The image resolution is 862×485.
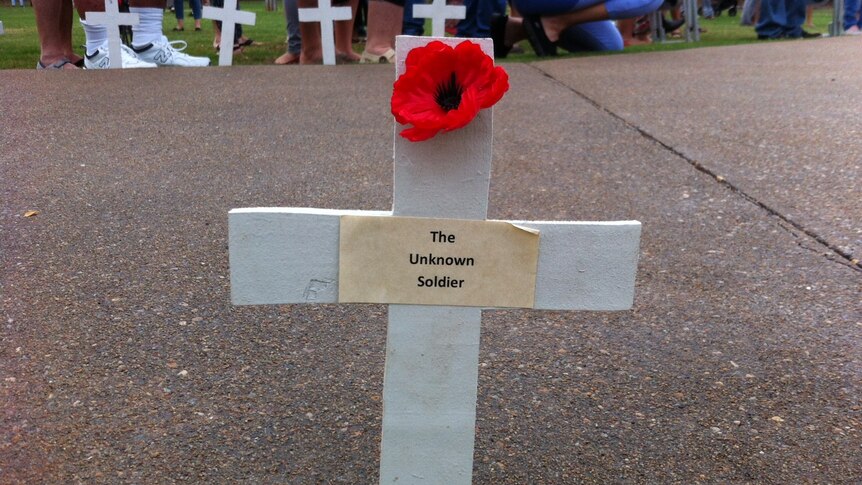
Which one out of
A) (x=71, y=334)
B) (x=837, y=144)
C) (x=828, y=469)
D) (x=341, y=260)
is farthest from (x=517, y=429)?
(x=837, y=144)

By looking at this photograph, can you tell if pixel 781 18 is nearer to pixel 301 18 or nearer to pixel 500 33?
pixel 500 33

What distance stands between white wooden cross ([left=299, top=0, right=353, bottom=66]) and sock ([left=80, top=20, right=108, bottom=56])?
171 centimetres

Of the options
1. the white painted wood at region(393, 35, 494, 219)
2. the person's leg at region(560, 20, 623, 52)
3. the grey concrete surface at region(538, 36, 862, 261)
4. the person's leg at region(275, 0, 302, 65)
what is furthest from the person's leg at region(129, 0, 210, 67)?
the white painted wood at region(393, 35, 494, 219)

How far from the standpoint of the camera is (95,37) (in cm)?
798

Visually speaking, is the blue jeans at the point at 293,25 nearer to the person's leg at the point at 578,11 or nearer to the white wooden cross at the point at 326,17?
the white wooden cross at the point at 326,17

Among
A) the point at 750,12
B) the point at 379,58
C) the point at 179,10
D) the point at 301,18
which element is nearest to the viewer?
the point at 301,18

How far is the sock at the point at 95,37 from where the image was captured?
7.93 m

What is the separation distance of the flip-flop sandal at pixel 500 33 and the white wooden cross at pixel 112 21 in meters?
3.59

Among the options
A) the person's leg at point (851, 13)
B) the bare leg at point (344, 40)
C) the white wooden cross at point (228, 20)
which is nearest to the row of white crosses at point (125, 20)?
the white wooden cross at point (228, 20)

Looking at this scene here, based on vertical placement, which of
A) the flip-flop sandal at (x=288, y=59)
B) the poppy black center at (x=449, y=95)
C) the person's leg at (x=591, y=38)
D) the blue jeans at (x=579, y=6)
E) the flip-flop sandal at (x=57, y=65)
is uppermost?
the poppy black center at (x=449, y=95)

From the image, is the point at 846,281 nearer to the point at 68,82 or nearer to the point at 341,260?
the point at 341,260

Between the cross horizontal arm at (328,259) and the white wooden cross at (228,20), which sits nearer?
the cross horizontal arm at (328,259)

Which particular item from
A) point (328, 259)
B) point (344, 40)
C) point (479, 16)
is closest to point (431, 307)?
point (328, 259)

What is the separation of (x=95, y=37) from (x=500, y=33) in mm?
4022
